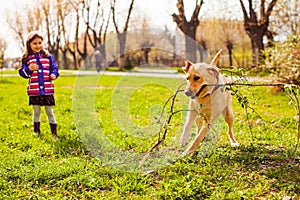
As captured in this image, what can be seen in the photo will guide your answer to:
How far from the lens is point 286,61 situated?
413 inches

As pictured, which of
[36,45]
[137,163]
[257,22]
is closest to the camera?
[137,163]

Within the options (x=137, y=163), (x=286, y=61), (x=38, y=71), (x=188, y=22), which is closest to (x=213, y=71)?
(x=137, y=163)

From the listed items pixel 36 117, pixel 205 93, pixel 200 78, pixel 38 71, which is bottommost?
pixel 36 117

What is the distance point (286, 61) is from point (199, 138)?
7322 millimetres

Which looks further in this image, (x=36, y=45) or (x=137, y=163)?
(x=36, y=45)

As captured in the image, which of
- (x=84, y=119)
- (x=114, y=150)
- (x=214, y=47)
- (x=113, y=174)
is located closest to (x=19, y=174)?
(x=113, y=174)

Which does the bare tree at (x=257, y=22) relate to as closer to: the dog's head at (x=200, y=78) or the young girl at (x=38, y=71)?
the young girl at (x=38, y=71)

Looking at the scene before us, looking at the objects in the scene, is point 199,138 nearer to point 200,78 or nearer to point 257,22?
point 200,78

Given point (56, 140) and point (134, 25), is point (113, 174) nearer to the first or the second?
point (56, 140)

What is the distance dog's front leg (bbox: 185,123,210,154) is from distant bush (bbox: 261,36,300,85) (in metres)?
6.45

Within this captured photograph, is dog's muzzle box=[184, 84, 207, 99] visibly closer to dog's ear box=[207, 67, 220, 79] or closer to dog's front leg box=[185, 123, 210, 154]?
dog's ear box=[207, 67, 220, 79]

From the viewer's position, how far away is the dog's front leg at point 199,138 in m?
4.25

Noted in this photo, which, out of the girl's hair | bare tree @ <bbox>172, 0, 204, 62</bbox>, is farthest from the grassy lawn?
bare tree @ <bbox>172, 0, 204, 62</bbox>

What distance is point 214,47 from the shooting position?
37625 millimetres
